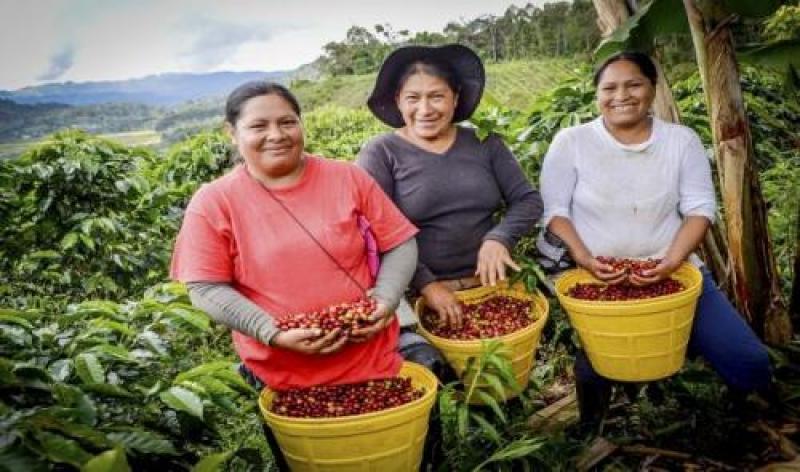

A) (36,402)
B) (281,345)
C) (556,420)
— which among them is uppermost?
(36,402)

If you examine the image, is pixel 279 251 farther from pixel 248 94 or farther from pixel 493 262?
pixel 493 262

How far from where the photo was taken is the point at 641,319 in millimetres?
2027

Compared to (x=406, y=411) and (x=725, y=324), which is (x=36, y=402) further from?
(x=725, y=324)

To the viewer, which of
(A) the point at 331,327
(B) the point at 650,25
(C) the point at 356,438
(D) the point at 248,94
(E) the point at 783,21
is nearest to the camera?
(C) the point at 356,438

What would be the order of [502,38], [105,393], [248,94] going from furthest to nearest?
[502,38], [248,94], [105,393]

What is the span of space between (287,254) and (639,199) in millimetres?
1231

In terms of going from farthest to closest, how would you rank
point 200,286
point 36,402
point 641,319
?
point 641,319, point 200,286, point 36,402

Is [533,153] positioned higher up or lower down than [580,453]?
higher up

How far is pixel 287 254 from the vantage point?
5.91 ft

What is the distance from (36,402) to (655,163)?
1.96 metres

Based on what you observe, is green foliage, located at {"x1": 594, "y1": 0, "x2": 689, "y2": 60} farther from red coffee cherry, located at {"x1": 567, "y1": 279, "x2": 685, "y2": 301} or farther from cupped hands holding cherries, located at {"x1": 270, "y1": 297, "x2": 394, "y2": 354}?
cupped hands holding cherries, located at {"x1": 270, "y1": 297, "x2": 394, "y2": 354}

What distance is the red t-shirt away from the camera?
1786mm

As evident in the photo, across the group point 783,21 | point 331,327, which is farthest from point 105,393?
point 783,21

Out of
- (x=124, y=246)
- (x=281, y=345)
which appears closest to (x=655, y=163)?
(x=281, y=345)
